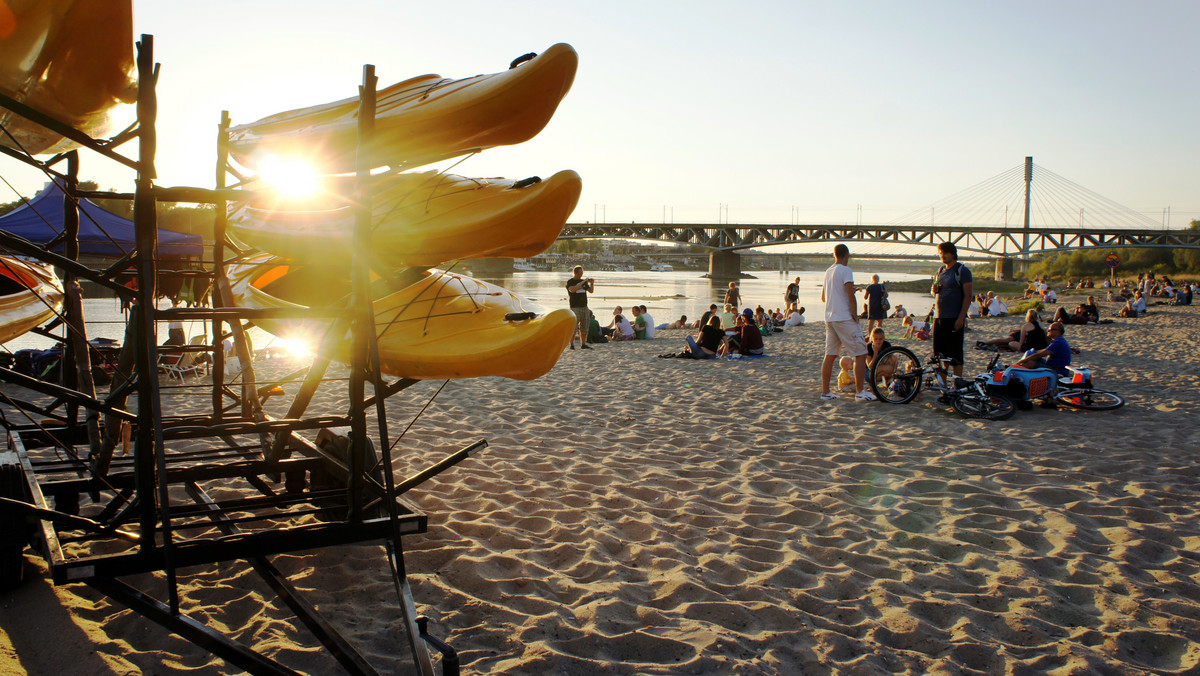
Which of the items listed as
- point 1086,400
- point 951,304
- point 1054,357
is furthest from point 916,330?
point 1086,400

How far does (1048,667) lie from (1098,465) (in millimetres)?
3284

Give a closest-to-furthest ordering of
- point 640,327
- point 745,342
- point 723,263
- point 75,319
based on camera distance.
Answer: point 75,319 < point 745,342 < point 640,327 < point 723,263

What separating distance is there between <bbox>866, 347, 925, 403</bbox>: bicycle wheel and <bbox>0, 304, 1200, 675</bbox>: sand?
4.00 ft

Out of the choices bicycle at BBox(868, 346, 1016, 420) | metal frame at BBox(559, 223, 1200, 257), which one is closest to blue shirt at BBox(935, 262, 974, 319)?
bicycle at BBox(868, 346, 1016, 420)

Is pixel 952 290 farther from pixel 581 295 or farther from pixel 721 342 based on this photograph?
pixel 581 295

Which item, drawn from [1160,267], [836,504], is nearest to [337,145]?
[836,504]

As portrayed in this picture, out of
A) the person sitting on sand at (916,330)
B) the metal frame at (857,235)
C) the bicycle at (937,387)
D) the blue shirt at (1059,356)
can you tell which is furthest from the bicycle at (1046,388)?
the metal frame at (857,235)

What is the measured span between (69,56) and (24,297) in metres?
2.19

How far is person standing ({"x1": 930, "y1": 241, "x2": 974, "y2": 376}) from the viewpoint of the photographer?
301 inches

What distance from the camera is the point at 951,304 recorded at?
775 cm

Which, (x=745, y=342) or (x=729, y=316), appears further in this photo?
(x=729, y=316)

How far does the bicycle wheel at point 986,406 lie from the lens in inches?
269

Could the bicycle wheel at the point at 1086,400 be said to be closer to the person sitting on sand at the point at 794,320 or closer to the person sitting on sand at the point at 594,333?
the person sitting on sand at the point at 594,333

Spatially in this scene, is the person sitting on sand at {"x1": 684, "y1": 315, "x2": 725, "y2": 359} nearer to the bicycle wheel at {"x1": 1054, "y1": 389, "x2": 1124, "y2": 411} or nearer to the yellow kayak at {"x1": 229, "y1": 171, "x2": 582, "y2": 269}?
the bicycle wheel at {"x1": 1054, "y1": 389, "x2": 1124, "y2": 411}
